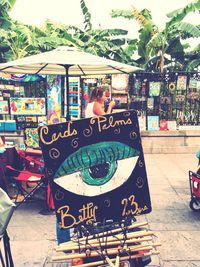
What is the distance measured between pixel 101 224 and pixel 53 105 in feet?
25.6

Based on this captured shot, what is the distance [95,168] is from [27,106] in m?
7.84

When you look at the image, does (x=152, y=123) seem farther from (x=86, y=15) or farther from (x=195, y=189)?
(x=86, y=15)

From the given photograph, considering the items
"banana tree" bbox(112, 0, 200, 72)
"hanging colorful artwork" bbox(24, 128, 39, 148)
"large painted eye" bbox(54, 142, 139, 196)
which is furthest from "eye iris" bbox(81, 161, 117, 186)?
"banana tree" bbox(112, 0, 200, 72)

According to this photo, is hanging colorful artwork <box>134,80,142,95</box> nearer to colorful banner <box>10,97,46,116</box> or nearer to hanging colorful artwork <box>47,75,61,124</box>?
hanging colorful artwork <box>47,75,61,124</box>

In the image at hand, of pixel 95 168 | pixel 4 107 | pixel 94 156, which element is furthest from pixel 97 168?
pixel 4 107

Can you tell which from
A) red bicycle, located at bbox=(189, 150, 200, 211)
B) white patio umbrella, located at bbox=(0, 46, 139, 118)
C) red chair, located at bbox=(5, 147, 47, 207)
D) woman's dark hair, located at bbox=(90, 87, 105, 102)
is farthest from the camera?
red chair, located at bbox=(5, 147, 47, 207)

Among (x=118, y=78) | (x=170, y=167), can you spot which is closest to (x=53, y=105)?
(x=118, y=78)

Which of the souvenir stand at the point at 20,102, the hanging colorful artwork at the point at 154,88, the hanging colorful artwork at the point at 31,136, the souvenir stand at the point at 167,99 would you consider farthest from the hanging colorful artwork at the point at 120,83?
the hanging colorful artwork at the point at 31,136

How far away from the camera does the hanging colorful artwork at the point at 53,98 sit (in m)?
10.7

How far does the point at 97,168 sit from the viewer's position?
3.23m

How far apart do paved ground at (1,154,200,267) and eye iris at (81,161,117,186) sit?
1.51m

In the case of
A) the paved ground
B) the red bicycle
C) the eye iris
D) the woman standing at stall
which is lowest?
the paved ground

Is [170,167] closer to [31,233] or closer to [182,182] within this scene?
[182,182]

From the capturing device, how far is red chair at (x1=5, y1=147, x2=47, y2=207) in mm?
5875
